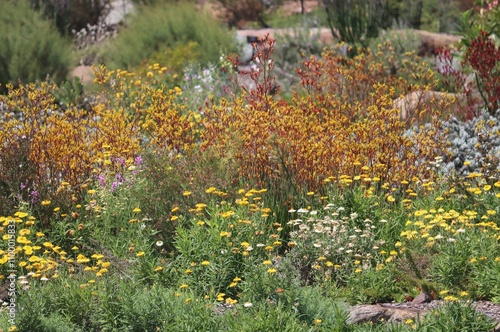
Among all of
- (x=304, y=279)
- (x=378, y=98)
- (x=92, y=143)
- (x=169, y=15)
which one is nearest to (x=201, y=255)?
(x=304, y=279)

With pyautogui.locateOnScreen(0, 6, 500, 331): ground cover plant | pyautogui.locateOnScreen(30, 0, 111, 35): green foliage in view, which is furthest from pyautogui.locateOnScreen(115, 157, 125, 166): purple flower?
pyautogui.locateOnScreen(30, 0, 111, 35): green foliage

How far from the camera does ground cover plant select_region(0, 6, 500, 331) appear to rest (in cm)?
512

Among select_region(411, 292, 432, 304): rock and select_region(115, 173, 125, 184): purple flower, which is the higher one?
select_region(115, 173, 125, 184): purple flower

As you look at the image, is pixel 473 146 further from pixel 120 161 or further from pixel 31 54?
pixel 31 54

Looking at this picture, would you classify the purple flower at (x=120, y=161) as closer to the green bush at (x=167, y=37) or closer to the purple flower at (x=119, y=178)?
the purple flower at (x=119, y=178)

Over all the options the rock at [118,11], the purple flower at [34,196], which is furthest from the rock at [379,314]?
the rock at [118,11]

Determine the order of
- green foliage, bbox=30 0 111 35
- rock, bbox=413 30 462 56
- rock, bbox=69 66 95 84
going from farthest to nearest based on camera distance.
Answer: green foliage, bbox=30 0 111 35
rock, bbox=413 30 462 56
rock, bbox=69 66 95 84

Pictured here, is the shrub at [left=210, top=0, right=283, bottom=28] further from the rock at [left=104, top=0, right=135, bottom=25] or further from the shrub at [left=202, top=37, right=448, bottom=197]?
the shrub at [left=202, top=37, right=448, bottom=197]

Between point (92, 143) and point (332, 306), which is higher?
point (92, 143)

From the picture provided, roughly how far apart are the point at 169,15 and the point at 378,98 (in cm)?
772

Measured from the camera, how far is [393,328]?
475 centimetres

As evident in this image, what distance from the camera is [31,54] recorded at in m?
13.1

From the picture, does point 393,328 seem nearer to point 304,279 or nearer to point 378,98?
point 304,279

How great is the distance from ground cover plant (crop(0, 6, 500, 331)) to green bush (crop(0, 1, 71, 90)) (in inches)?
214
